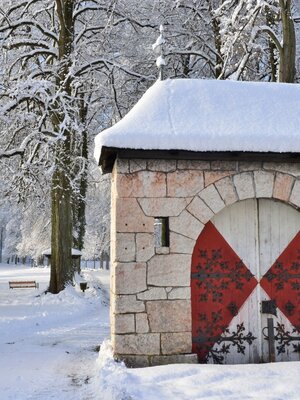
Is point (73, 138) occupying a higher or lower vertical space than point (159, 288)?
higher

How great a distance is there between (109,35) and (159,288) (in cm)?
1016

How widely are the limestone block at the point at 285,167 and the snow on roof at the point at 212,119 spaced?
362 millimetres

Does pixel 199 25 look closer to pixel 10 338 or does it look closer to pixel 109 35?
pixel 109 35

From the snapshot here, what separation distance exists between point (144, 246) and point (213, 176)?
4.04ft

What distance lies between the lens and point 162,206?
245 inches

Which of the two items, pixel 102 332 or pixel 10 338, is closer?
pixel 10 338

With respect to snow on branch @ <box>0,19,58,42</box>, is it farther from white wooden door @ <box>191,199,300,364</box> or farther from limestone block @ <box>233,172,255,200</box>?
white wooden door @ <box>191,199,300,364</box>

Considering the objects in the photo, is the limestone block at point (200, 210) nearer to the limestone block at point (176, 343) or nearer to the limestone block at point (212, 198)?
the limestone block at point (212, 198)

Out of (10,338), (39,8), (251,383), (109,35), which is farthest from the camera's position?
(39,8)

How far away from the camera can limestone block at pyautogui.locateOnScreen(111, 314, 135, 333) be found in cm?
600

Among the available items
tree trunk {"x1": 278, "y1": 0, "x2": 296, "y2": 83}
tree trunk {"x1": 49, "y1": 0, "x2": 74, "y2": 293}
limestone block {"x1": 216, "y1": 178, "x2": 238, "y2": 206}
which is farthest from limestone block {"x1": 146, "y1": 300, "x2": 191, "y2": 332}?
tree trunk {"x1": 49, "y1": 0, "x2": 74, "y2": 293}

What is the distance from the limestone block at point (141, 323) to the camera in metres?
6.02

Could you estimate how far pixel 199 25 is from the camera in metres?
15.5

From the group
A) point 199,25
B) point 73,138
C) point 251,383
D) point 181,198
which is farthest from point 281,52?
point 251,383
